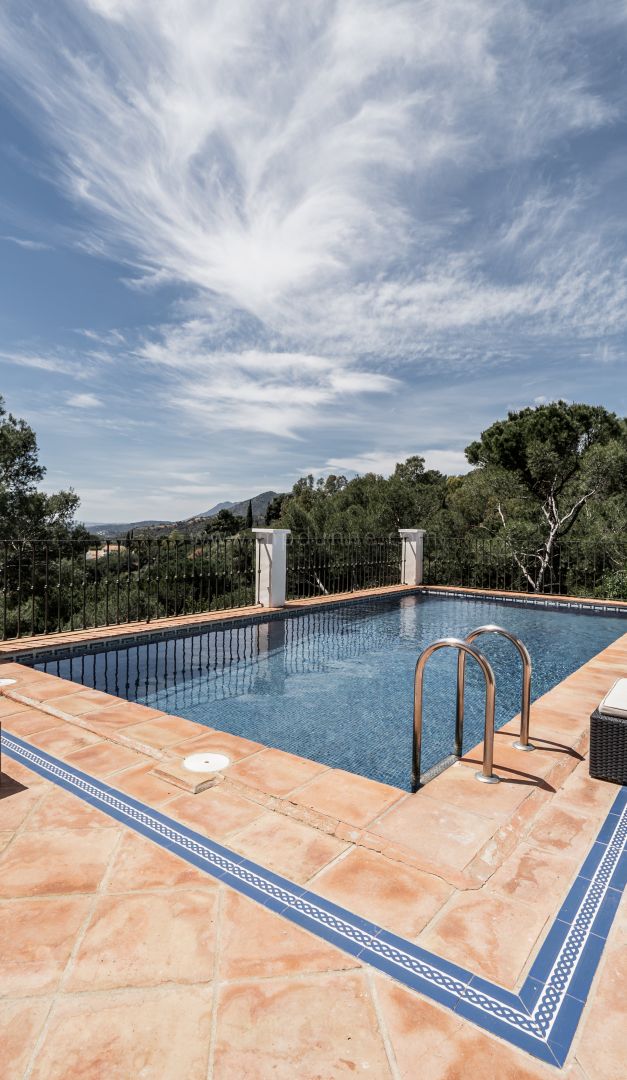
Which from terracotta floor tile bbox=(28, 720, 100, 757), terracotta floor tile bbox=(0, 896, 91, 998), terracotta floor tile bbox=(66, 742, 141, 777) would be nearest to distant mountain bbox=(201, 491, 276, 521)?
terracotta floor tile bbox=(28, 720, 100, 757)

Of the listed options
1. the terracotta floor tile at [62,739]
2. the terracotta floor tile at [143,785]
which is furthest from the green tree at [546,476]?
the terracotta floor tile at [143,785]

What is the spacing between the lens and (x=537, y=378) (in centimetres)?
1725

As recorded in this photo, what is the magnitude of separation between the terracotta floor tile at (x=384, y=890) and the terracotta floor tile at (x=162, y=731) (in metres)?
1.83

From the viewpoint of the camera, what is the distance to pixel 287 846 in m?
2.62

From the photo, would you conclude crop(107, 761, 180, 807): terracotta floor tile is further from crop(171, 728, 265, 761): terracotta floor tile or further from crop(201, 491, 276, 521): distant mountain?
crop(201, 491, 276, 521): distant mountain

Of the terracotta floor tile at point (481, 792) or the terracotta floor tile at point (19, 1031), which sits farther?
the terracotta floor tile at point (481, 792)

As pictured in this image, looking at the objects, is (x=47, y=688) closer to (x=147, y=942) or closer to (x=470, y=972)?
(x=147, y=942)

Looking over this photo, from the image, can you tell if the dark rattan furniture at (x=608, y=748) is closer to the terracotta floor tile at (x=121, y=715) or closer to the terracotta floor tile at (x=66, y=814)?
the terracotta floor tile at (x=66, y=814)

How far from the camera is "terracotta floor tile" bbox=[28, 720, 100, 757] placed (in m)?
3.69

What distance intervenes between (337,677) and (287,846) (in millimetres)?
3870

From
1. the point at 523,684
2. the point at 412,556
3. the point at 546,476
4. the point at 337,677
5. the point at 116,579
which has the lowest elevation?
the point at 337,677

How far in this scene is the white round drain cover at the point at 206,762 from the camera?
3.43 m

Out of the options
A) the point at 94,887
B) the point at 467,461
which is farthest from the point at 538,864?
the point at 467,461

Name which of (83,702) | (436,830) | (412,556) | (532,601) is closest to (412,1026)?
(436,830)
